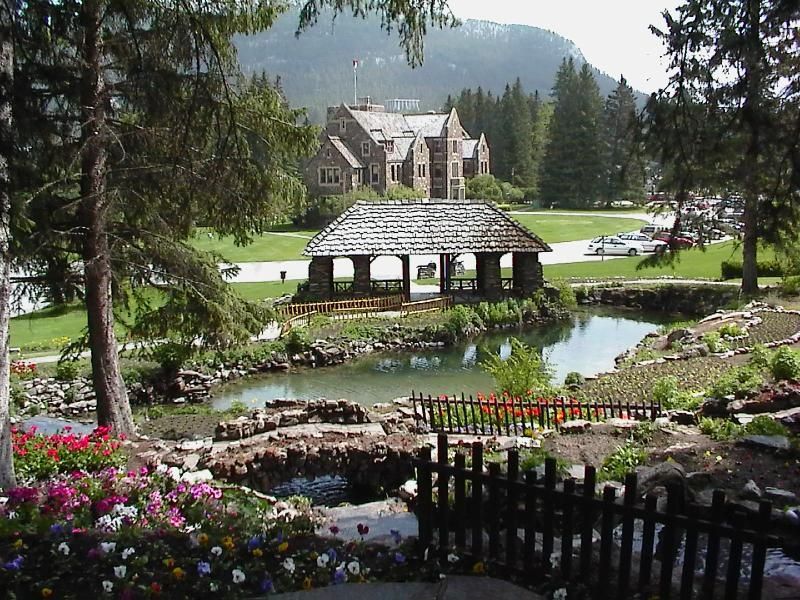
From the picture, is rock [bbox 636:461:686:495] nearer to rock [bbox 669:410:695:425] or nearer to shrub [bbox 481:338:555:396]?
rock [bbox 669:410:695:425]

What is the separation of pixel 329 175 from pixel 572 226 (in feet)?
67.9

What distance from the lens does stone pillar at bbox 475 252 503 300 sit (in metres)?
30.9

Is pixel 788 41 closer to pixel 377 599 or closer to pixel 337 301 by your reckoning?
pixel 377 599

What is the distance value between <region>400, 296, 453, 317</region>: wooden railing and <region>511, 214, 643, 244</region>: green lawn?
2404 centimetres

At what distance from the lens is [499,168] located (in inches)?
3524

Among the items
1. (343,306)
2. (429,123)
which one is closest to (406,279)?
(343,306)

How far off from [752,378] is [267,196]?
9.04 metres

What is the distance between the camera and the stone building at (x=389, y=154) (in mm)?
65250

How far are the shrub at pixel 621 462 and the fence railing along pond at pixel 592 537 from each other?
81.7 inches

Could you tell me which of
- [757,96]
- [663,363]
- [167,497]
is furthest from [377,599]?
[663,363]

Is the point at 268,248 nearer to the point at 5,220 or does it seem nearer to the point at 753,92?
the point at 5,220

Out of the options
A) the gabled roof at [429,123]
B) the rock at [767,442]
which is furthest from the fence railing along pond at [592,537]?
the gabled roof at [429,123]

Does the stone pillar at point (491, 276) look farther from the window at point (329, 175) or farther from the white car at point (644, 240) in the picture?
the window at point (329, 175)

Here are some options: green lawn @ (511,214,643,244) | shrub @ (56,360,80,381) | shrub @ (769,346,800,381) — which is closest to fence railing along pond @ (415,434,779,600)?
shrub @ (769,346,800,381)
